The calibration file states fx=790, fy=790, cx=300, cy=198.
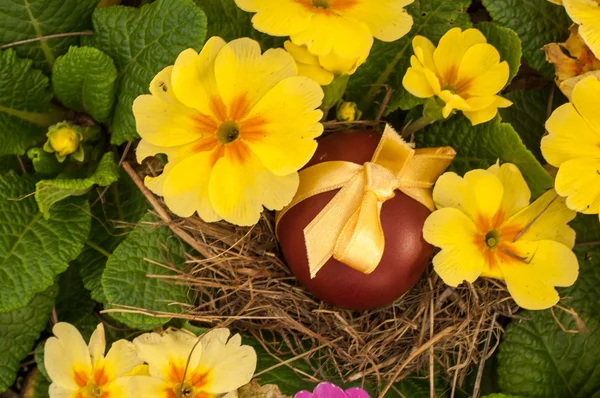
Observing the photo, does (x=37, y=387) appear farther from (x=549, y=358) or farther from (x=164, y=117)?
(x=549, y=358)

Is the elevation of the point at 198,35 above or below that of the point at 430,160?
above

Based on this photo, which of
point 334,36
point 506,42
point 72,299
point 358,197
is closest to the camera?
point 334,36

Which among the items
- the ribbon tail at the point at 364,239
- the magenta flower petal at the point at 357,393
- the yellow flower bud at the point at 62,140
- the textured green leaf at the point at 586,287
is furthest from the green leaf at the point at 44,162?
the textured green leaf at the point at 586,287

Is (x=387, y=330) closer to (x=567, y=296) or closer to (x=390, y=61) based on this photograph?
(x=567, y=296)

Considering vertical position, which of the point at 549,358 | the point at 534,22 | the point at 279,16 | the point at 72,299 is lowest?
the point at 549,358

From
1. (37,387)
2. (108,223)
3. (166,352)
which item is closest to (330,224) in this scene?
(166,352)

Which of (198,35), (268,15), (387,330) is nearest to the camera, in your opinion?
(268,15)

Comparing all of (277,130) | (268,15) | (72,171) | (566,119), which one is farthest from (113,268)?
(566,119)

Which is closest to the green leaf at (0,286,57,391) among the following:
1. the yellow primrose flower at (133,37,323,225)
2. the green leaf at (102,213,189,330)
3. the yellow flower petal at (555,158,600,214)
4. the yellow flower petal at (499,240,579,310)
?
the green leaf at (102,213,189,330)
